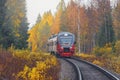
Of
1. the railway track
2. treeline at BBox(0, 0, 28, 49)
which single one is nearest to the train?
treeline at BBox(0, 0, 28, 49)

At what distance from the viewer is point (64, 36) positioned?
128 ft

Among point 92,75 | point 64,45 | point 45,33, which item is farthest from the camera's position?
point 45,33

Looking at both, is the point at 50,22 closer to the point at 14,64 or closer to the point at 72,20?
the point at 72,20

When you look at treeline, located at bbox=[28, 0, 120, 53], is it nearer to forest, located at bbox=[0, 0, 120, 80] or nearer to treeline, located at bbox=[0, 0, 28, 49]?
forest, located at bbox=[0, 0, 120, 80]

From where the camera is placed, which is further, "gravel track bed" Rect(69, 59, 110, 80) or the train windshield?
the train windshield

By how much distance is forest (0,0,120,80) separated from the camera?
56.4ft

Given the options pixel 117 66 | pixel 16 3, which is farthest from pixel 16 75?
pixel 16 3

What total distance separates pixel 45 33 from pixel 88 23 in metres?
27.4

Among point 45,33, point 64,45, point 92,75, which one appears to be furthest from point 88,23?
point 92,75

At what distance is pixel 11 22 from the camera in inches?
1524

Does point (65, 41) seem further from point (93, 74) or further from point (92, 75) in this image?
point (92, 75)

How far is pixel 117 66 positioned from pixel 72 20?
47.8 meters

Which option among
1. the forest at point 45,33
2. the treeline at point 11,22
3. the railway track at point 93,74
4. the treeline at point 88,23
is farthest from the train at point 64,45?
the railway track at point 93,74

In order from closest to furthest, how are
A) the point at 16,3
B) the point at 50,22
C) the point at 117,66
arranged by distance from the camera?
the point at 117,66 < the point at 16,3 < the point at 50,22
